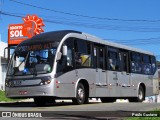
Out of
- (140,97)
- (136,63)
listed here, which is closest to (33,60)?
(136,63)

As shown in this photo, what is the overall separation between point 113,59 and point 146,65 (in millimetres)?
5438

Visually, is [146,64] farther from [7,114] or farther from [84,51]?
[7,114]

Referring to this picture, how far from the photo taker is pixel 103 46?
2145 centimetres

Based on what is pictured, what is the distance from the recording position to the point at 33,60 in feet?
58.6

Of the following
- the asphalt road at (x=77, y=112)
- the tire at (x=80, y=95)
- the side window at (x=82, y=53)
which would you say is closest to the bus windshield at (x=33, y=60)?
the side window at (x=82, y=53)

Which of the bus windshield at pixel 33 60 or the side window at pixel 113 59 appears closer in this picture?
the bus windshield at pixel 33 60

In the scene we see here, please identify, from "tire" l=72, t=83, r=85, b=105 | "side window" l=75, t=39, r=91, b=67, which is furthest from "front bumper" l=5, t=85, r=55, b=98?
"side window" l=75, t=39, r=91, b=67

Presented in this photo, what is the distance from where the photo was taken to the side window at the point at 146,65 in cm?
2678

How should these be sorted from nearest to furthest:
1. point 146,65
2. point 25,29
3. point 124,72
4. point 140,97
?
point 124,72
point 140,97
point 146,65
point 25,29

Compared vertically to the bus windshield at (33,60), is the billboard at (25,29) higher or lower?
higher

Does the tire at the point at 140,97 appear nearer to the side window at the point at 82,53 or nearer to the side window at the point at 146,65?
the side window at the point at 146,65

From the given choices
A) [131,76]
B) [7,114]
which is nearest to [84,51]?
[131,76]

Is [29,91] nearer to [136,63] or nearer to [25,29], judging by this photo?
[136,63]

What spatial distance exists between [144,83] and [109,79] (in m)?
5.35
